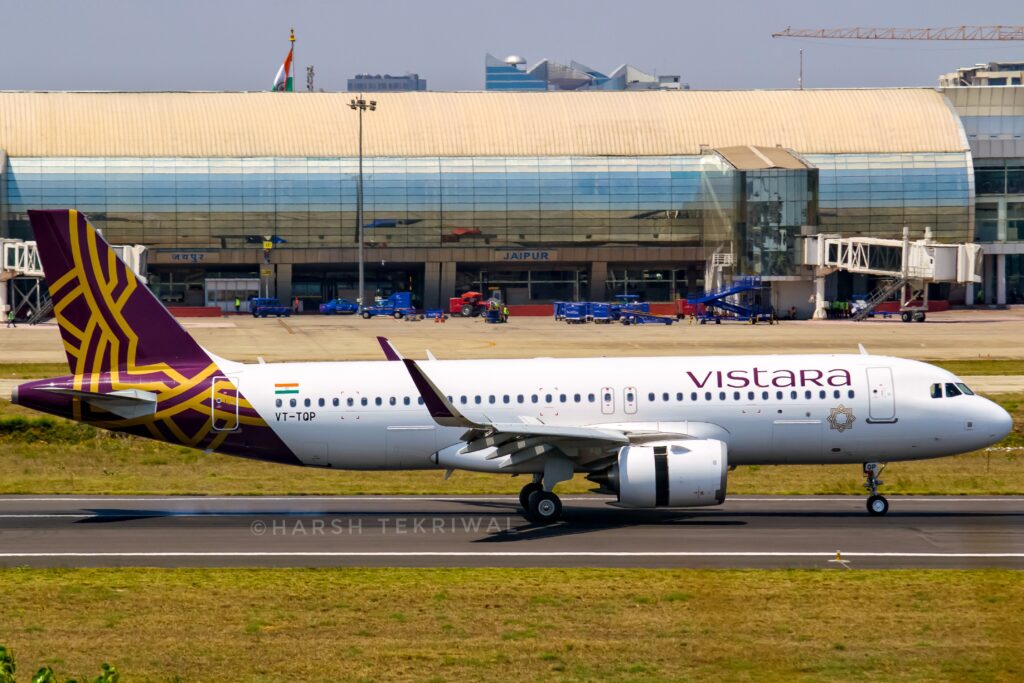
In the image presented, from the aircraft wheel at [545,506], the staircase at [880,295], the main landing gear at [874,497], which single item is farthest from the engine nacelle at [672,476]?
the staircase at [880,295]

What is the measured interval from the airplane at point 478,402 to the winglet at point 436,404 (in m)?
1.48

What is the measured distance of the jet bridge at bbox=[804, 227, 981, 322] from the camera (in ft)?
432

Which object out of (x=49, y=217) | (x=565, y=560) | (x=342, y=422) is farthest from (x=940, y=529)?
(x=49, y=217)

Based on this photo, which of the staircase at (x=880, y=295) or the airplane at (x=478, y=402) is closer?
the airplane at (x=478, y=402)

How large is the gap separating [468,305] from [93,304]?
104183mm

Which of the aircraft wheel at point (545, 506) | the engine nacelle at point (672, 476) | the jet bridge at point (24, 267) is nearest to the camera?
the engine nacelle at point (672, 476)

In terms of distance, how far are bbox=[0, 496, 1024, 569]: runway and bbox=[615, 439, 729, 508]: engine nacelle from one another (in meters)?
0.89

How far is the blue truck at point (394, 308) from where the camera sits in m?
138

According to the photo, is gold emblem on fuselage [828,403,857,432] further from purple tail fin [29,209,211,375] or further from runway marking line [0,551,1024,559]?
purple tail fin [29,209,211,375]

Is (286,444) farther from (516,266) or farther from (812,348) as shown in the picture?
(516,266)

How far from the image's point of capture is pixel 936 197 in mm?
149000

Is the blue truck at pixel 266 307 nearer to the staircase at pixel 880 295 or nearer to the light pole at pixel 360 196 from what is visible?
the light pole at pixel 360 196

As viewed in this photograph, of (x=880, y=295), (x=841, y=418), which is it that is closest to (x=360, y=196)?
(x=880, y=295)

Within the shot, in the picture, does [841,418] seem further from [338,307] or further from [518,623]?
[338,307]
